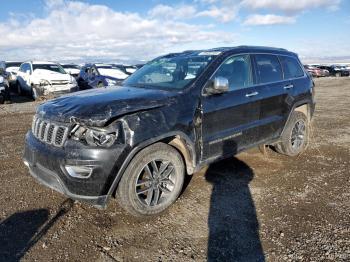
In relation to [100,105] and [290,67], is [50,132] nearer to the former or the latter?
[100,105]

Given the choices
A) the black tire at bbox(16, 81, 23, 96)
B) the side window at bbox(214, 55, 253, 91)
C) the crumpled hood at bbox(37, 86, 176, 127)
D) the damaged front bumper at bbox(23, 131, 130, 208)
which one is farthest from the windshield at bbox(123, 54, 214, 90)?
Result: the black tire at bbox(16, 81, 23, 96)

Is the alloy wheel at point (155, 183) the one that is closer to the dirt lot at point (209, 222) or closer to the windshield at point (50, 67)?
the dirt lot at point (209, 222)

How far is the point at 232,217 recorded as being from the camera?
4008mm

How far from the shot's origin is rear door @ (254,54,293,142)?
17.3ft

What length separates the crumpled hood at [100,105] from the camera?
3.55 m

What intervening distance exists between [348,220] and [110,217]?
2.69m

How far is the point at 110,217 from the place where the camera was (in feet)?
13.3

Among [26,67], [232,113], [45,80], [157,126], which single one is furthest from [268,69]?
[26,67]

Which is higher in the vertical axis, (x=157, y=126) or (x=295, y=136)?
(x=157, y=126)

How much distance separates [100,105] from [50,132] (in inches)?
25.6

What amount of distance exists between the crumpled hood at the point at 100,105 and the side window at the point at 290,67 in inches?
105

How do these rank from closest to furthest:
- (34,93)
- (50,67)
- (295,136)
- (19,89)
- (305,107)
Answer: (295,136) → (305,107) → (34,93) → (50,67) → (19,89)

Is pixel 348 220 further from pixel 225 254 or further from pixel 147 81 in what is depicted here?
pixel 147 81

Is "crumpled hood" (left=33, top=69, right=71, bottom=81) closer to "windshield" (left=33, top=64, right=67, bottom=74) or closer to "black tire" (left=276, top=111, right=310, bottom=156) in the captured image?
"windshield" (left=33, top=64, right=67, bottom=74)
